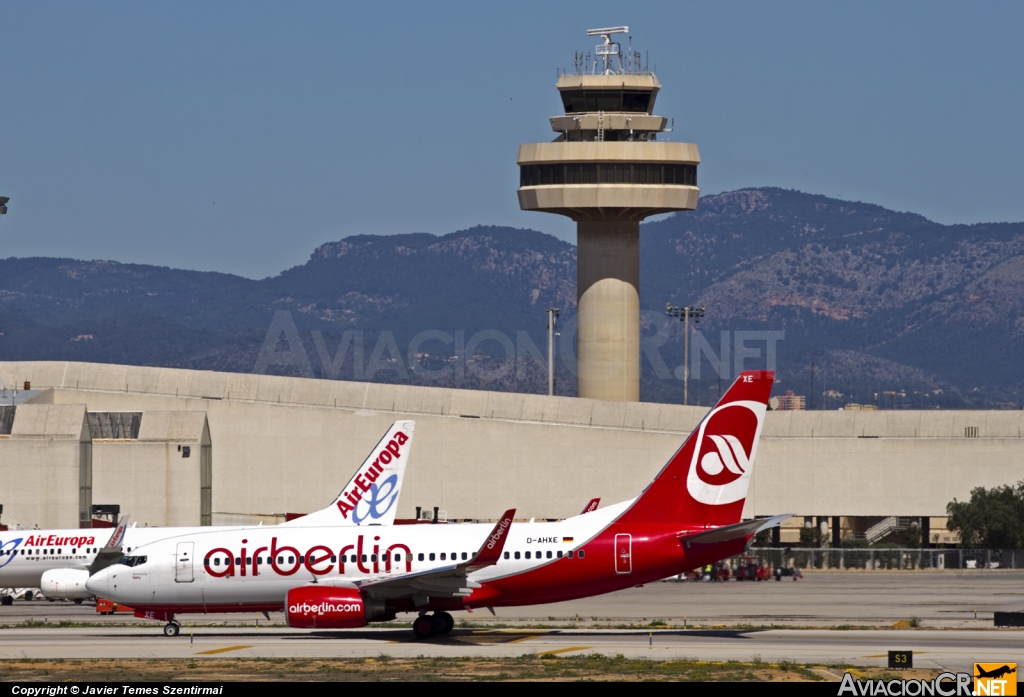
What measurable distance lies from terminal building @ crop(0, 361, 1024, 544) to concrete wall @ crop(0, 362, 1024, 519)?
0.33 ft

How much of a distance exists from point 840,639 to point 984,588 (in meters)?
30.0

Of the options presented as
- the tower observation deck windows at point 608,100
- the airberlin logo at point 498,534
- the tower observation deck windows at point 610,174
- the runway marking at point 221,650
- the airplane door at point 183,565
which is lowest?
the runway marking at point 221,650

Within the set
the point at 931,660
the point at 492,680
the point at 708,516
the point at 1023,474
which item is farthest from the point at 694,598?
the point at 1023,474

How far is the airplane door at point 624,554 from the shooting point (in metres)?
45.1

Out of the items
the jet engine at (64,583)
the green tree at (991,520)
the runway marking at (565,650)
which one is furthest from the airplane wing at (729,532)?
the green tree at (991,520)

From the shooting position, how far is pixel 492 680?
35594mm

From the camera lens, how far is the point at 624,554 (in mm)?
45094

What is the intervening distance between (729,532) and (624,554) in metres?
3.24

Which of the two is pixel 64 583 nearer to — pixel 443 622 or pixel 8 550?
pixel 8 550

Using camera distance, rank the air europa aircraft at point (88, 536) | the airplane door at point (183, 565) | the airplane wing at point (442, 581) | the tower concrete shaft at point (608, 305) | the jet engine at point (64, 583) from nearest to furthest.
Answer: the airplane wing at point (442, 581)
the airplane door at point (183, 565)
the jet engine at point (64, 583)
the air europa aircraft at point (88, 536)
the tower concrete shaft at point (608, 305)

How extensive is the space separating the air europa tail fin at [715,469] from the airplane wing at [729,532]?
65 cm

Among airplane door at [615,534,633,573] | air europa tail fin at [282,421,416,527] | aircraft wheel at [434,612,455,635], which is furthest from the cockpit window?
air europa tail fin at [282,421,416,527]

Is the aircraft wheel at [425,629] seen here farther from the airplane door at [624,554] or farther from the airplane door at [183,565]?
the airplane door at [183,565]

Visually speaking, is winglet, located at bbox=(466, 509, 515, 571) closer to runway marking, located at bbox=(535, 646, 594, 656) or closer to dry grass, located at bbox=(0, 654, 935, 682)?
runway marking, located at bbox=(535, 646, 594, 656)
